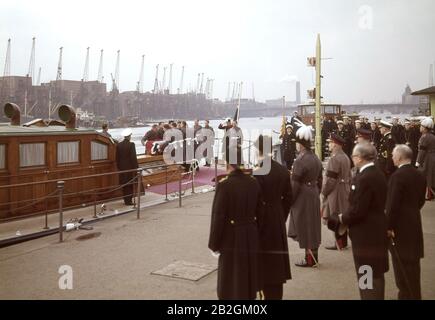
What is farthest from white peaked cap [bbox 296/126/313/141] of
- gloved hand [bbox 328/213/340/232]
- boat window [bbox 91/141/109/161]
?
boat window [bbox 91/141/109/161]

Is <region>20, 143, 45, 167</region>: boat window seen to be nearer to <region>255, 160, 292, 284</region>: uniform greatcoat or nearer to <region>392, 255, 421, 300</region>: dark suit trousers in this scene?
<region>255, 160, 292, 284</region>: uniform greatcoat

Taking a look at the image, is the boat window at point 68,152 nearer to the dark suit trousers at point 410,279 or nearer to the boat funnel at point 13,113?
the boat funnel at point 13,113

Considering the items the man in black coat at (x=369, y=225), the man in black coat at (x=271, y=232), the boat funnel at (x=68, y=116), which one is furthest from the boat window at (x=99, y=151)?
the man in black coat at (x=369, y=225)

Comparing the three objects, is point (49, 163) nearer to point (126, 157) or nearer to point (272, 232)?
point (126, 157)

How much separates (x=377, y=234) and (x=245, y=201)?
4.83ft

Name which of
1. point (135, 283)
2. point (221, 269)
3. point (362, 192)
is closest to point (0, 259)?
point (135, 283)

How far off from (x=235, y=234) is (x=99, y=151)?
321 inches

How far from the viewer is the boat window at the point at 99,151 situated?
1135cm

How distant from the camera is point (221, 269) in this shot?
4238mm

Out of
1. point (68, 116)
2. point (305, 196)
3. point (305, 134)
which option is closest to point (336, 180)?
point (305, 196)

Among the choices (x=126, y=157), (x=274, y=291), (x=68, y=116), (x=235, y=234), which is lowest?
(x=274, y=291)

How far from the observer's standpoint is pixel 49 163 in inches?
397
